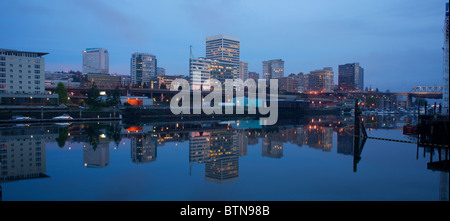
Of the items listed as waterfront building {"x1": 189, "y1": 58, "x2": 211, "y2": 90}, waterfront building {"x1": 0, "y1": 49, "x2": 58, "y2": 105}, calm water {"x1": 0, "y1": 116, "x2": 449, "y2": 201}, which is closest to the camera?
calm water {"x1": 0, "y1": 116, "x2": 449, "y2": 201}

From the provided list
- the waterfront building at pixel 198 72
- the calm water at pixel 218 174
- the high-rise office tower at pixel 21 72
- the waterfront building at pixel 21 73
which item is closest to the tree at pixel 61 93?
the waterfront building at pixel 21 73

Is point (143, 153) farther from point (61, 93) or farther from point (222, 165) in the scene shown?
point (61, 93)

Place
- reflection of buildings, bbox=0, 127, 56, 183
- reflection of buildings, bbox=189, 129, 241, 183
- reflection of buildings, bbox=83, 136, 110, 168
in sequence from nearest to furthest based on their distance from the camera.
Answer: reflection of buildings, bbox=189, 129, 241, 183 < reflection of buildings, bbox=0, 127, 56, 183 < reflection of buildings, bbox=83, 136, 110, 168

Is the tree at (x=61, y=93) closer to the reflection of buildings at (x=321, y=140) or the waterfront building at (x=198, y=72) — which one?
the reflection of buildings at (x=321, y=140)

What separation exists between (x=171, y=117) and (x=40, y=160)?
45.9 m

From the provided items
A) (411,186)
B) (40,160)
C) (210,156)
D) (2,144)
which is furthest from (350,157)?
(2,144)

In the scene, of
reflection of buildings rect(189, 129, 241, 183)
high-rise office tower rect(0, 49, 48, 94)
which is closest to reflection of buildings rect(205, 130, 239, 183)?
reflection of buildings rect(189, 129, 241, 183)

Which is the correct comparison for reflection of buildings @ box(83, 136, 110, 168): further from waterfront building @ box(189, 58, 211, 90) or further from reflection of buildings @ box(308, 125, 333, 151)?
waterfront building @ box(189, 58, 211, 90)

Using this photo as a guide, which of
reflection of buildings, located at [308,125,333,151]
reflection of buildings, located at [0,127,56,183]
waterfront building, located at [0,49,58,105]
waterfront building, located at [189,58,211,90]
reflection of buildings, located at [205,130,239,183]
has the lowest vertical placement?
reflection of buildings, located at [308,125,333,151]

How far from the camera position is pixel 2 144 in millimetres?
22797

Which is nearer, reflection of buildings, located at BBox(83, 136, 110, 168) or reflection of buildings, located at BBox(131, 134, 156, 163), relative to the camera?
reflection of buildings, located at BBox(83, 136, 110, 168)

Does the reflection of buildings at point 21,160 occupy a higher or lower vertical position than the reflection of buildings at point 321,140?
higher

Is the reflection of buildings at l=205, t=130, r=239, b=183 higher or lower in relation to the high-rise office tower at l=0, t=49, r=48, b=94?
lower
